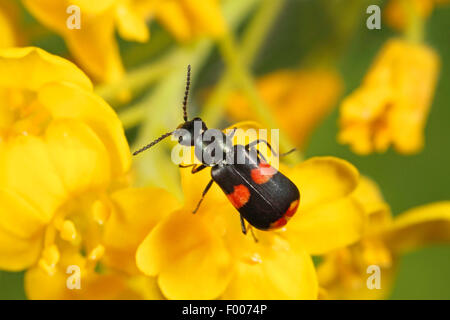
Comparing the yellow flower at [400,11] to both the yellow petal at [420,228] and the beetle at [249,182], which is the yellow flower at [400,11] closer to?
the yellow petal at [420,228]

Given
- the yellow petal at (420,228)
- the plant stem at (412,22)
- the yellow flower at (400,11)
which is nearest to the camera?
the yellow petal at (420,228)

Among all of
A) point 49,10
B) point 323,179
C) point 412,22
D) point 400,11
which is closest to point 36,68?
point 49,10

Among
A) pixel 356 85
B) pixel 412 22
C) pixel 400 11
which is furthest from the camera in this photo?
pixel 356 85

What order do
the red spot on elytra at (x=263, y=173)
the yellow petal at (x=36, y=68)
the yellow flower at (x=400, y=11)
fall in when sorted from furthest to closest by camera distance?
1. the yellow flower at (x=400, y=11)
2. the red spot on elytra at (x=263, y=173)
3. the yellow petal at (x=36, y=68)

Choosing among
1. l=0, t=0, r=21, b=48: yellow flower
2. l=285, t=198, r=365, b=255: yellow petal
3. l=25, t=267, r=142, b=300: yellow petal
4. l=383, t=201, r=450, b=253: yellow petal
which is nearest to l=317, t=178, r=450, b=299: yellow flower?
l=383, t=201, r=450, b=253: yellow petal

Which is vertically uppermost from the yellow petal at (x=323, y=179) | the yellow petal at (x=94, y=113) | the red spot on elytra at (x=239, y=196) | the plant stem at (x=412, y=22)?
the yellow petal at (x=94, y=113)

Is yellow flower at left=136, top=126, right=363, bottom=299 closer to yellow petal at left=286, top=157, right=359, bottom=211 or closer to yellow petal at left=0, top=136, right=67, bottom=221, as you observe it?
yellow petal at left=286, top=157, right=359, bottom=211

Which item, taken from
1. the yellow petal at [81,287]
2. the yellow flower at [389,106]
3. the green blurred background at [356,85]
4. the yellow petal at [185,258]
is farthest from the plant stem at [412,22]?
the yellow petal at [81,287]

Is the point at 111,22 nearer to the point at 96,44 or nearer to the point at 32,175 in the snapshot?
the point at 96,44
